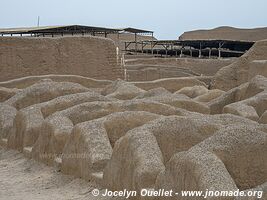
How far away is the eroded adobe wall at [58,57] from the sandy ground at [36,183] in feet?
27.5

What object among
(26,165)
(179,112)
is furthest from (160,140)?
(26,165)

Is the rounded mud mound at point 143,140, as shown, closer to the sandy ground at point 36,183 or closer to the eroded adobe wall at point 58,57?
the sandy ground at point 36,183

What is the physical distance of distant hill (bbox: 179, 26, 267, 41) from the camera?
51869 millimetres

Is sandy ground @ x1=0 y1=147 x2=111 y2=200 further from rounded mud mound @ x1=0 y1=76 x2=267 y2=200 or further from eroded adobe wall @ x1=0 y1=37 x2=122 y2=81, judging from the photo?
eroded adobe wall @ x1=0 y1=37 x2=122 y2=81

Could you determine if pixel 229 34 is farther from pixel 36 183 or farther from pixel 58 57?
pixel 36 183

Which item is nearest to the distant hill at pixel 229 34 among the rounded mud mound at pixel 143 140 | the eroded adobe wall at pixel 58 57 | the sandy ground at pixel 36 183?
the eroded adobe wall at pixel 58 57

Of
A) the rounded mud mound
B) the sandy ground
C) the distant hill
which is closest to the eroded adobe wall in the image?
the rounded mud mound

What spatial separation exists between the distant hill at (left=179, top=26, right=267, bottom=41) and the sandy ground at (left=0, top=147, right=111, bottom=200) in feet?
142

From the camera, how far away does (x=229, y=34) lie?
54.0m

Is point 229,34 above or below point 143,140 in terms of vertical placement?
above

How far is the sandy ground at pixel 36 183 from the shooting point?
793 centimetres

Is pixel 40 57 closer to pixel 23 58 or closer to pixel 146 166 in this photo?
pixel 23 58

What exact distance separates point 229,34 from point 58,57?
1444 inches

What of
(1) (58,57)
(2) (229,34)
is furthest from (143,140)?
(2) (229,34)
